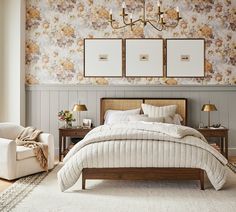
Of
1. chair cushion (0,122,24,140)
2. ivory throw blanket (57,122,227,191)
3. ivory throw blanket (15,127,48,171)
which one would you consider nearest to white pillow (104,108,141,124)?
ivory throw blanket (15,127,48,171)

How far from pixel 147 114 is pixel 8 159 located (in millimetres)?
2672

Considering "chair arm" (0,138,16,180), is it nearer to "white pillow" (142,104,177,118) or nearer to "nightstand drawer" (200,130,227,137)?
"white pillow" (142,104,177,118)

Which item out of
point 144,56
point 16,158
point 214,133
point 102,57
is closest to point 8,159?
point 16,158

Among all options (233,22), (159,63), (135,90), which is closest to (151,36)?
(159,63)

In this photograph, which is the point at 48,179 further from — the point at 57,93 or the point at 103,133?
the point at 57,93

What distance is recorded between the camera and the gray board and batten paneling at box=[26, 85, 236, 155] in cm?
703

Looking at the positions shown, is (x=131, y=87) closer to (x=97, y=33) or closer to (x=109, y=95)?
(x=109, y=95)

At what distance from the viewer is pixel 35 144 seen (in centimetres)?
539

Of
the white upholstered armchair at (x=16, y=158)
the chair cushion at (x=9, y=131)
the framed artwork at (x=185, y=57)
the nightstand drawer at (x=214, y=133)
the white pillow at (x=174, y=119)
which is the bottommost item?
the white upholstered armchair at (x=16, y=158)

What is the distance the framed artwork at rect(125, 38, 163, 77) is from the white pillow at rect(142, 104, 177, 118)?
0.70m

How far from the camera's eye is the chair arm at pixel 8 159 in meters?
4.82

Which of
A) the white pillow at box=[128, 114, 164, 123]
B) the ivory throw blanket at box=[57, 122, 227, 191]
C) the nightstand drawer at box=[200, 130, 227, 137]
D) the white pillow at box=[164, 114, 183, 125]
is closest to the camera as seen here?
the ivory throw blanket at box=[57, 122, 227, 191]

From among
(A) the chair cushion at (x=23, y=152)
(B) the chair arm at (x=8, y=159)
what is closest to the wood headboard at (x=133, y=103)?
(A) the chair cushion at (x=23, y=152)

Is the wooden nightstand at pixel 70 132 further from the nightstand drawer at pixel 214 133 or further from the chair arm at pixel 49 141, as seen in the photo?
the nightstand drawer at pixel 214 133
